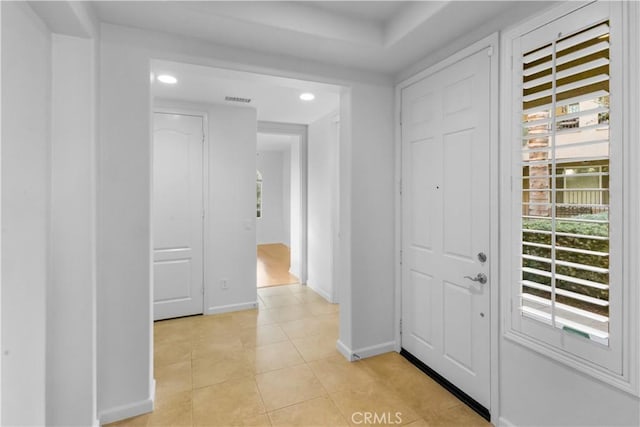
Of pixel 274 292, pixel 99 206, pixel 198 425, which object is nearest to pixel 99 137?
pixel 99 206

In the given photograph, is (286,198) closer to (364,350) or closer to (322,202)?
(322,202)

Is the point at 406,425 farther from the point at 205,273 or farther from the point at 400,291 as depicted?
the point at 205,273

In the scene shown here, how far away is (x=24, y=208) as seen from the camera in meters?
1.41

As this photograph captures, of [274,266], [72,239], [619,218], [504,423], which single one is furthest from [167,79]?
[274,266]

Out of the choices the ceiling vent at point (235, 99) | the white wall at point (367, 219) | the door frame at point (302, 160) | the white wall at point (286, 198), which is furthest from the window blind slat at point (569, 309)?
the white wall at point (286, 198)

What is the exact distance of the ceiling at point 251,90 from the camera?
2270mm

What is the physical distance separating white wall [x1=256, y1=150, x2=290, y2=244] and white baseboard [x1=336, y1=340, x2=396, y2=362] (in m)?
6.23

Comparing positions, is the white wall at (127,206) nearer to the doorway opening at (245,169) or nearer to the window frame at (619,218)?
the doorway opening at (245,169)

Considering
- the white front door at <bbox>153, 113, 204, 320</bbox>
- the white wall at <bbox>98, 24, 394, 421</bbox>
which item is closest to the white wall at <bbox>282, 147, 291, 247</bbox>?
the white front door at <bbox>153, 113, 204, 320</bbox>

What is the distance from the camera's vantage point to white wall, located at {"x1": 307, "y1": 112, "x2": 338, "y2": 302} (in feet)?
13.4

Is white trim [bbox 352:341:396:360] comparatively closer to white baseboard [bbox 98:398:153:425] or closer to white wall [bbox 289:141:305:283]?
white baseboard [bbox 98:398:153:425]

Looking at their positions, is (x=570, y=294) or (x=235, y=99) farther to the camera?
(x=235, y=99)

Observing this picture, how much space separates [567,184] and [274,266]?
5.32 m

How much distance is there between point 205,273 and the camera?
368cm
